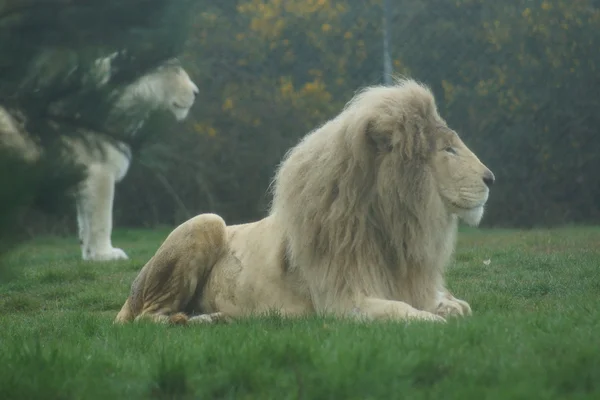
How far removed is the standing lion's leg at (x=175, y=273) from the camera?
7945 millimetres

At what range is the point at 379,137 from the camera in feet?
23.6

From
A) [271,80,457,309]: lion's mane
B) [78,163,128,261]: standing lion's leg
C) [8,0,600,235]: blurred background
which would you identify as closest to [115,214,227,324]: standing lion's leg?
[271,80,457,309]: lion's mane

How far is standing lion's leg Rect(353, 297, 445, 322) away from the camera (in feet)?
21.8

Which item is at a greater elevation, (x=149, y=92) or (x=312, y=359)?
(x=149, y=92)

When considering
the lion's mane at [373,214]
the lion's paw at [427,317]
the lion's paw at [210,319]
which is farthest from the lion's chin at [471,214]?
the lion's paw at [210,319]

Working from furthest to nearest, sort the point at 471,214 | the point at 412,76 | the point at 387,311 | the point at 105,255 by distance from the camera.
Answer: the point at 412,76, the point at 105,255, the point at 471,214, the point at 387,311

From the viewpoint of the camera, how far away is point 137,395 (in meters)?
4.71

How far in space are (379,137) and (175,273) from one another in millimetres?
1895

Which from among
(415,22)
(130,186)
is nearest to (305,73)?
(415,22)

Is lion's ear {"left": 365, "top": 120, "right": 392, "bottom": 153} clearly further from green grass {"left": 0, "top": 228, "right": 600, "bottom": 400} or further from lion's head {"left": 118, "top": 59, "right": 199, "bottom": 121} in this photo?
lion's head {"left": 118, "top": 59, "right": 199, "bottom": 121}

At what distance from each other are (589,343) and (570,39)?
20.5m

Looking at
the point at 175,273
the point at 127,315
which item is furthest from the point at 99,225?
the point at 175,273

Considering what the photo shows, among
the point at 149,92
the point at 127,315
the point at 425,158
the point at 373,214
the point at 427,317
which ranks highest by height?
the point at 149,92

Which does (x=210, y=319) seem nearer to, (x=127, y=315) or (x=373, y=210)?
(x=127, y=315)
